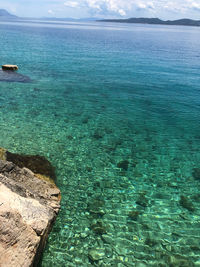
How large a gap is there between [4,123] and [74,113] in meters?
6.74

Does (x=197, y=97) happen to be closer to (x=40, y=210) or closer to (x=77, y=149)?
(x=77, y=149)

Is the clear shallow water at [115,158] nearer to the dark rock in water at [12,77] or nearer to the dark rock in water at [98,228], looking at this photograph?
the dark rock in water at [98,228]

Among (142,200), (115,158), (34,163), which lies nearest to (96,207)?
(142,200)

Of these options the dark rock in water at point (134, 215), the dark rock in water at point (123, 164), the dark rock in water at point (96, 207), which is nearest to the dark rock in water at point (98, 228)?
the dark rock in water at point (96, 207)

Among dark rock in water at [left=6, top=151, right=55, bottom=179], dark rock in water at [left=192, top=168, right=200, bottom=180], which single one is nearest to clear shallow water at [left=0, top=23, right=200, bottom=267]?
dark rock in water at [left=192, top=168, right=200, bottom=180]

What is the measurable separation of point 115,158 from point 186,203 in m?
5.48

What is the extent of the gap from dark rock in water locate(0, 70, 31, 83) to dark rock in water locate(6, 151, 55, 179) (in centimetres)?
2067

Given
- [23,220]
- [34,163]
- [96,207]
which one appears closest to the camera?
[23,220]

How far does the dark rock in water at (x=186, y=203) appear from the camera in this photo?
12.0 metres

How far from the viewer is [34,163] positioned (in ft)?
47.6

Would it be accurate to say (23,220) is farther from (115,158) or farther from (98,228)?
(115,158)

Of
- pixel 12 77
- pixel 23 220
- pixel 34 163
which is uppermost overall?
pixel 23 220

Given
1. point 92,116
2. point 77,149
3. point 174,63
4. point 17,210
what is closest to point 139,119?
point 92,116

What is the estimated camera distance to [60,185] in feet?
43.2
